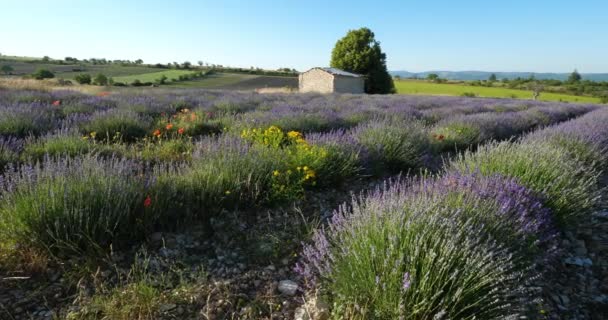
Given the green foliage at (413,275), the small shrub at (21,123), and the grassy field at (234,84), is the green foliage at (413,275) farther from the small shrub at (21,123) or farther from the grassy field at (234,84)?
the grassy field at (234,84)

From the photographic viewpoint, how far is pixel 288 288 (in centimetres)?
211

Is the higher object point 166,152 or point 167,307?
point 166,152

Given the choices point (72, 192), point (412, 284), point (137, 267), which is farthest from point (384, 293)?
point (72, 192)

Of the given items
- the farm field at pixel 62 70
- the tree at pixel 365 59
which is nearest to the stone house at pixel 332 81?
the tree at pixel 365 59

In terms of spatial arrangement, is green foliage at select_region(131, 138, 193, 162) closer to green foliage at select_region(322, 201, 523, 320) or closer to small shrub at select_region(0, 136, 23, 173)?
small shrub at select_region(0, 136, 23, 173)

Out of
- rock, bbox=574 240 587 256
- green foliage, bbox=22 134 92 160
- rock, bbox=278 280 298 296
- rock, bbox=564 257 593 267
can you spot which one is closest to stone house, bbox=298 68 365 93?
green foliage, bbox=22 134 92 160

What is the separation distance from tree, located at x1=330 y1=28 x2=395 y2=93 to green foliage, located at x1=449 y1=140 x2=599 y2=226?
38.7m

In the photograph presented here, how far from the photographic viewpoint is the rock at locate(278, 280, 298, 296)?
2094 mm

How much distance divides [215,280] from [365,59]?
4275 centimetres

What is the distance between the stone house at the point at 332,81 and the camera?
35969 millimetres

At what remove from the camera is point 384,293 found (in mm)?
1615

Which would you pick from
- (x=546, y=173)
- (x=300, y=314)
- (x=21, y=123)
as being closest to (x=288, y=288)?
(x=300, y=314)

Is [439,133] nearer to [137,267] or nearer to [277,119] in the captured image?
[277,119]

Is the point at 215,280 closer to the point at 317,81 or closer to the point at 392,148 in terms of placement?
the point at 392,148
